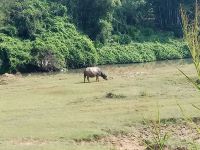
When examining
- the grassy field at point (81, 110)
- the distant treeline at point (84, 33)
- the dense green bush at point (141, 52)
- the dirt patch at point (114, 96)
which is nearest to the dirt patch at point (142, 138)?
the grassy field at point (81, 110)

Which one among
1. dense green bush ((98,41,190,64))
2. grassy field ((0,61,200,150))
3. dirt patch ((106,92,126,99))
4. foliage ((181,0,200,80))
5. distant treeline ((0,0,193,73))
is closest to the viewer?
foliage ((181,0,200,80))

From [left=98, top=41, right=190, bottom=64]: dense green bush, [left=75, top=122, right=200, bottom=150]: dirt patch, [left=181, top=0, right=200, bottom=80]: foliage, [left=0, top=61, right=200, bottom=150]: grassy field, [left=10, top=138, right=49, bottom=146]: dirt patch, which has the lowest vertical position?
[left=75, top=122, right=200, bottom=150]: dirt patch

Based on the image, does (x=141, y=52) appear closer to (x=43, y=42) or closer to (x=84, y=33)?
(x=84, y=33)

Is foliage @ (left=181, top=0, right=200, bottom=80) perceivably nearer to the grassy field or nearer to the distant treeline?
the grassy field

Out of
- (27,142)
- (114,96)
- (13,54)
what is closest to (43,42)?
(13,54)

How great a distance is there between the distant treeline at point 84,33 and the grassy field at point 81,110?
1685 centimetres

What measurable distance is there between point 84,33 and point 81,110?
106 feet

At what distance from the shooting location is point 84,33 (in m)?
47.8

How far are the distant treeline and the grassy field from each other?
16.8 metres

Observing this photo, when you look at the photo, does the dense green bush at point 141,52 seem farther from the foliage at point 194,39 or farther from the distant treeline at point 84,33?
the foliage at point 194,39

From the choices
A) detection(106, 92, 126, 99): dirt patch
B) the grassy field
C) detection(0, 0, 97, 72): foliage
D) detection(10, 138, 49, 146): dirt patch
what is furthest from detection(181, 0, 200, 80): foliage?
detection(0, 0, 97, 72): foliage

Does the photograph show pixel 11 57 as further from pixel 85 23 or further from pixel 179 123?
pixel 179 123

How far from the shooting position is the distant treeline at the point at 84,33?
3941 centimetres

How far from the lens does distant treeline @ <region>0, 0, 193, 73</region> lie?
39406 millimetres
